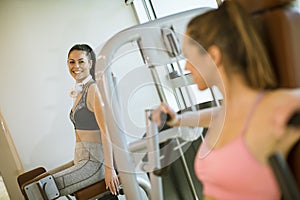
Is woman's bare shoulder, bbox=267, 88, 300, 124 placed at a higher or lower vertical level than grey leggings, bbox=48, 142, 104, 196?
higher

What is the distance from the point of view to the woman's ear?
0.75m

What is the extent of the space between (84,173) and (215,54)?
1.04 meters

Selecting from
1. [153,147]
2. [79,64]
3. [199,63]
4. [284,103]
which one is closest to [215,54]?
[199,63]

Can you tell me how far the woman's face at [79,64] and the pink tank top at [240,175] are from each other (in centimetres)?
106

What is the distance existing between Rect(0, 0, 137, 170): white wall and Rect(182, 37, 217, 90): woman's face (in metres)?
1.58

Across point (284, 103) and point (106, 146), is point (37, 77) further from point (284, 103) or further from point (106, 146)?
point (284, 103)

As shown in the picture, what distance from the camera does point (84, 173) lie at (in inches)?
61.7

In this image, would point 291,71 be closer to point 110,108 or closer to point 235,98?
point 235,98

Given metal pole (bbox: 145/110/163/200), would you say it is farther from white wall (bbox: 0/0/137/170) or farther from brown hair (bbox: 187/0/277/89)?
white wall (bbox: 0/0/137/170)

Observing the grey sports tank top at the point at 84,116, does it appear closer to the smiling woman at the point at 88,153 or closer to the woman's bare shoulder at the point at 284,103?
the smiling woman at the point at 88,153

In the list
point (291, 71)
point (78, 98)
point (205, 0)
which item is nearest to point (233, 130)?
point (291, 71)

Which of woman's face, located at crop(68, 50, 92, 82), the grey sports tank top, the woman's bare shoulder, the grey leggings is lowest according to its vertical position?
the grey leggings

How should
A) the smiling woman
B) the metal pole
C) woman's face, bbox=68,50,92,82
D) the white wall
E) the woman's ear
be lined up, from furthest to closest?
the white wall, woman's face, bbox=68,50,92,82, the smiling woman, the metal pole, the woman's ear

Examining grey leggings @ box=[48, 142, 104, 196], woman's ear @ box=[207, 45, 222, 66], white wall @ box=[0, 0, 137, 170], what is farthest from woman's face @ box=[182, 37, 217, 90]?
white wall @ box=[0, 0, 137, 170]
